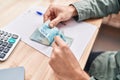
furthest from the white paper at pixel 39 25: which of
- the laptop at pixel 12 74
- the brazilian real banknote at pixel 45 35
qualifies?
the laptop at pixel 12 74

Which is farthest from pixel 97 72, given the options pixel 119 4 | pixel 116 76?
pixel 119 4

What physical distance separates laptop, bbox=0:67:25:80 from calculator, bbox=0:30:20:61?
6cm

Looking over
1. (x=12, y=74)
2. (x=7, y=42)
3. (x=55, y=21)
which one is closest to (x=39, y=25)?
(x=55, y=21)

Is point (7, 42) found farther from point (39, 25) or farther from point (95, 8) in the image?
point (95, 8)

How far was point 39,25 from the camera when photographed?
35.2 inches

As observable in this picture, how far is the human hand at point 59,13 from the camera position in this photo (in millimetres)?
932

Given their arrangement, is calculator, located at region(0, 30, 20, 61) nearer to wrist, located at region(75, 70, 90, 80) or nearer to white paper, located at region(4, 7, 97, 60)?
→ white paper, located at region(4, 7, 97, 60)

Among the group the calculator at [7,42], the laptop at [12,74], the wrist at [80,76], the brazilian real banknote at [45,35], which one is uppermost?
the calculator at [7,42]

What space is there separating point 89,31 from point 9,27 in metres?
0.36

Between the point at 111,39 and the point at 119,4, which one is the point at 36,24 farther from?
the point at 111,39

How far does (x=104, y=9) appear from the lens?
1062 mm

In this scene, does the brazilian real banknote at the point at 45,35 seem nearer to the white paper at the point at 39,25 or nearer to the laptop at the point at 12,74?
the white paper at the point at 39,25

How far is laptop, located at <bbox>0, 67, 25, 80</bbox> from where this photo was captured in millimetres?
653

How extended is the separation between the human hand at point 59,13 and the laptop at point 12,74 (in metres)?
0.32
